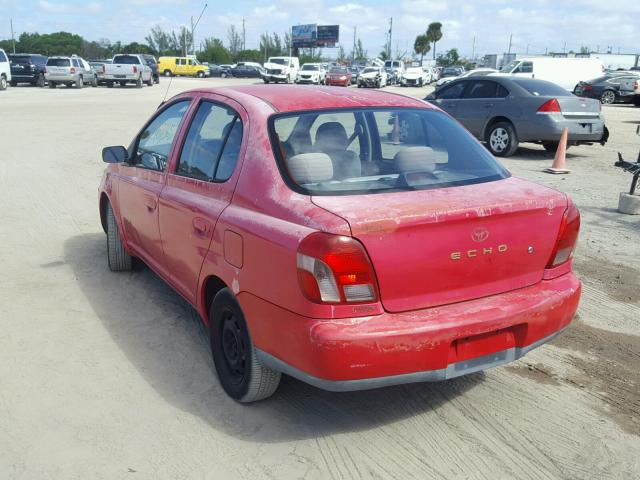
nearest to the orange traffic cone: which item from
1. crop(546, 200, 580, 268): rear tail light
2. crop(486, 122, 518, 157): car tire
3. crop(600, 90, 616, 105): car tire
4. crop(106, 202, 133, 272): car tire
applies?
crop(486, 122, 518, 157): car tire

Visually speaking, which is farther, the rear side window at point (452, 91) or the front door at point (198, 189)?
the rear side window at point (452, 91)

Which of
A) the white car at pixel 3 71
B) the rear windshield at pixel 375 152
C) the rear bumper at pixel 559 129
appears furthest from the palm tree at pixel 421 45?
the rear windshield at pixel 375 152

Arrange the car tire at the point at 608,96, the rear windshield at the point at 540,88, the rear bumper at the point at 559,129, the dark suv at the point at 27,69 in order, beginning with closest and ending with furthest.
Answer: the rear bumper at the point at 559,129 < the rear windshield at the point at 540,88 < the car tire at the point at 608,96 < the dark suv at the point at 27,69

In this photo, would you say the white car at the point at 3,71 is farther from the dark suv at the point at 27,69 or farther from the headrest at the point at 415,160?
the headrest at the point at 415,160

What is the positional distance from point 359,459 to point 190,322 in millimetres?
2014

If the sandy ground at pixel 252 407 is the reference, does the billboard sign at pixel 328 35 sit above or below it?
above

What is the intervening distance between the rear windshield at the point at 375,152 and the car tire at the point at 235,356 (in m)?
0.79

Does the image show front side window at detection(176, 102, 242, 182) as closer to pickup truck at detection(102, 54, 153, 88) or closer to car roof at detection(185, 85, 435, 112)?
car roof at detection(185, 85, 435, 112)

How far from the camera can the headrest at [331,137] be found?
138 inches

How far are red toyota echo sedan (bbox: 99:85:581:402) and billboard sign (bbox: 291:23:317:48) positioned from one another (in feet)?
357

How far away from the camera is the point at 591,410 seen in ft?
11.4

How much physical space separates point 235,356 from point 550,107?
396 inches

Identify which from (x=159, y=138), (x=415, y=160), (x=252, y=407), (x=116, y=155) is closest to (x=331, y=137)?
(x=415, y=160)

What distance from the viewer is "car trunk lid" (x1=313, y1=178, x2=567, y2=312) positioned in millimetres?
2857
